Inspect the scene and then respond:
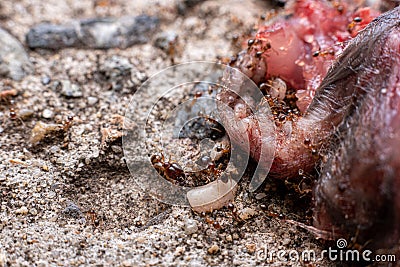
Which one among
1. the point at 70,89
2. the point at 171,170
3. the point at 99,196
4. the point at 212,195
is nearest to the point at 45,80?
the point at 70,89

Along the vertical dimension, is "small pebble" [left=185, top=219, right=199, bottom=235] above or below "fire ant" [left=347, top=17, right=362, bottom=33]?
below

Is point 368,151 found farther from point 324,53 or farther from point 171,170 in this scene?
point 171,170

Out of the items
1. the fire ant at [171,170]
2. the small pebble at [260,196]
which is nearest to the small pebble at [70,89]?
the fire ant at [171,170]

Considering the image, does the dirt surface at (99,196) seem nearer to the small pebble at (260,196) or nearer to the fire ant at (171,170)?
the small pebble at (260,196)

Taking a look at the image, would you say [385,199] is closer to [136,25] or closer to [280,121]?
[280,121]

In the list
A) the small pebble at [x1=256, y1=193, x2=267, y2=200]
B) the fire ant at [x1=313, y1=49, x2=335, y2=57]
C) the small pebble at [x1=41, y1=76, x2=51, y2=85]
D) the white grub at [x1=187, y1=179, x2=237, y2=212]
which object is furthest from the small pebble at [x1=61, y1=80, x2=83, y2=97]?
the fire ant at [x1=313, y1=49, x2=335, y2=57]

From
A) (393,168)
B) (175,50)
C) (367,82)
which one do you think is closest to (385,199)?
(393,168)

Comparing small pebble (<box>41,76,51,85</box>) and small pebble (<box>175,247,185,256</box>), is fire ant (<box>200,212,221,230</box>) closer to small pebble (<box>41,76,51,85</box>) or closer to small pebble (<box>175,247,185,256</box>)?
small pebble (<box>175,247,185,256</box>)
